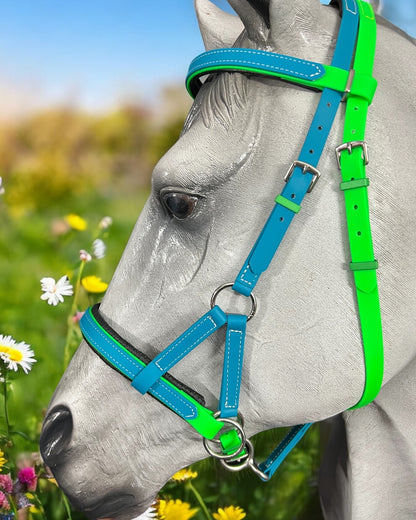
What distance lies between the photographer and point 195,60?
4.00 ft

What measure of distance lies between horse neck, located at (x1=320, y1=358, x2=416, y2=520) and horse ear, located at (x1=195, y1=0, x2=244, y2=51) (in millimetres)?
849

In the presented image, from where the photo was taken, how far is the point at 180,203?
1104mm

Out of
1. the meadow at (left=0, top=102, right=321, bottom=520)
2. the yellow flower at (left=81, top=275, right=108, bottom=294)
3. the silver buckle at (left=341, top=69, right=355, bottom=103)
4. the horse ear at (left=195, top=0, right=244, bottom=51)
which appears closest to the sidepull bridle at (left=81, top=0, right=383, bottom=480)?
the silver buckle at (left=341, top=69, right=355, bottom=103)

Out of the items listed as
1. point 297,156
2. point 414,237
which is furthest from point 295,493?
point 297,156

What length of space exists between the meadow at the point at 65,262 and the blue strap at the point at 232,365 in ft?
1.79

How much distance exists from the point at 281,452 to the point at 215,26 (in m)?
1.01

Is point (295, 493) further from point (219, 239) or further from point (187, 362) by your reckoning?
point (219, 239)

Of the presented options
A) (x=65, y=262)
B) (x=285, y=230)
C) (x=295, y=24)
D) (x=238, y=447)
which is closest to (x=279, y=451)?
(x=238, y=447)

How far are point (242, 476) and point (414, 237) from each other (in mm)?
1224

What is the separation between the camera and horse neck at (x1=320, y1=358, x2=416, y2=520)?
132 centimetres

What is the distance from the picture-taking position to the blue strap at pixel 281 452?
4.33 ft

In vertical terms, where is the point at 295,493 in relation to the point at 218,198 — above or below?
below

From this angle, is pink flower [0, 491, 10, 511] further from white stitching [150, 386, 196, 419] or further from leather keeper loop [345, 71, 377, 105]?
leather keeper loop [345, 71, 377, 105]

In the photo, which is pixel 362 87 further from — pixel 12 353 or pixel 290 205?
pixel 12 353
